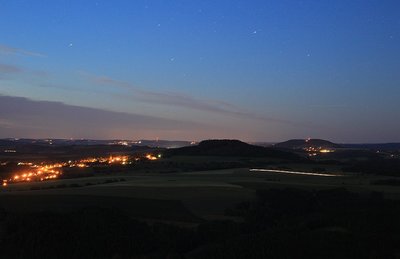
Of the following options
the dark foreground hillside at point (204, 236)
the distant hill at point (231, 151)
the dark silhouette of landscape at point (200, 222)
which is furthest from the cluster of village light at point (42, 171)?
the distant hill at point (231, 151)

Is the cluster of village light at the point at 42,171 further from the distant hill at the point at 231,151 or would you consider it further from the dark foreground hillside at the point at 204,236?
the distant hill at the point at 231,151

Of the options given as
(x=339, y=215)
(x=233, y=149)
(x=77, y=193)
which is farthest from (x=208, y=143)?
(x=339, y=215)

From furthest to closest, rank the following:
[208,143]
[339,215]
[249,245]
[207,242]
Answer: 1. [208,143]
2. [339,215]
3. [207,242]
4. [249,245]

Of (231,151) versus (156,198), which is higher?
(231,151)

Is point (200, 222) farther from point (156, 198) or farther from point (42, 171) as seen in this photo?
point (42, 171)

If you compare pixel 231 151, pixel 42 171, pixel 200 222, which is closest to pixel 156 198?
pixel 200 222

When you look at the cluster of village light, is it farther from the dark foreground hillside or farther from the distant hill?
the distant hill

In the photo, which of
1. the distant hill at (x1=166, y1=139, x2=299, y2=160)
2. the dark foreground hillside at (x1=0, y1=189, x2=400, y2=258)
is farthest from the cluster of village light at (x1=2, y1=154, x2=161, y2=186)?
the distant hill at (x1=166, y1=139, x2=299, y2=160)

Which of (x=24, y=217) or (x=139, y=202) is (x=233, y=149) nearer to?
(x=139, y=202)
